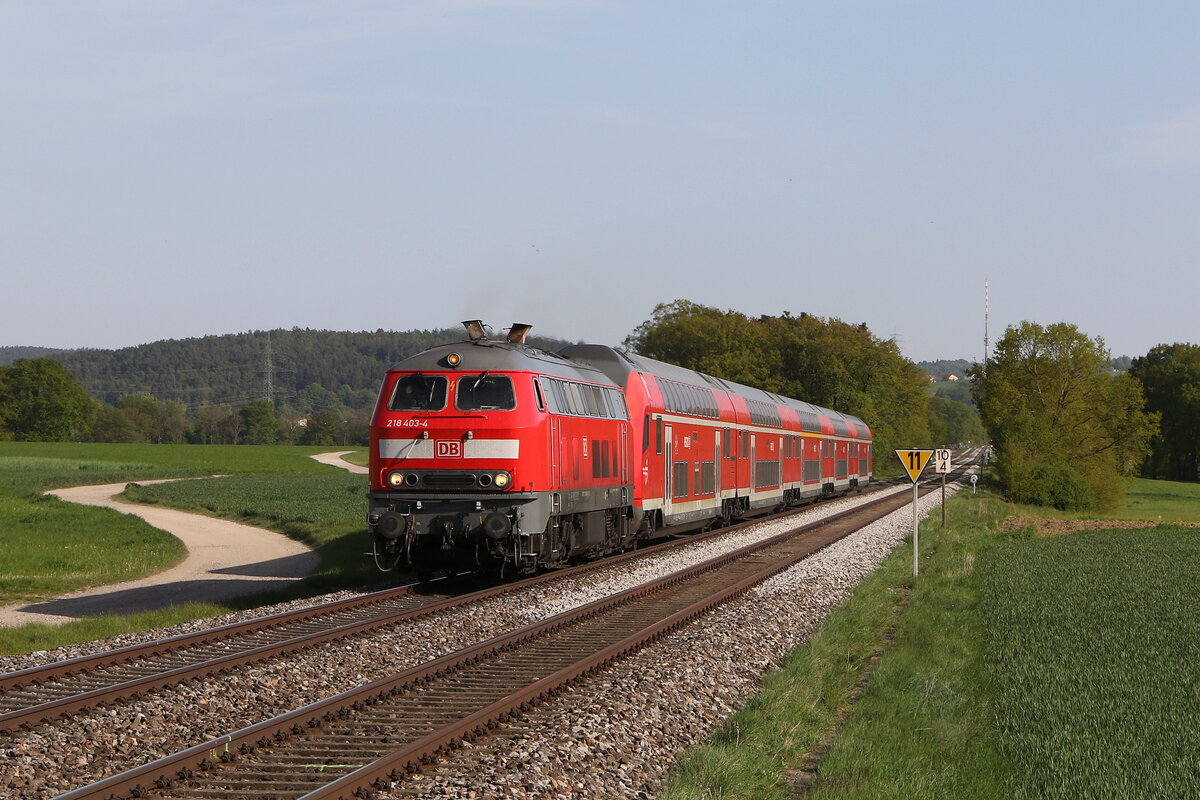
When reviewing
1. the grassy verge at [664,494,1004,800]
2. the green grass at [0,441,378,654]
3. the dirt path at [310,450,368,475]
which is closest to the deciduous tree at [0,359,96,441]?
the dirt path at [310,450,368,475]

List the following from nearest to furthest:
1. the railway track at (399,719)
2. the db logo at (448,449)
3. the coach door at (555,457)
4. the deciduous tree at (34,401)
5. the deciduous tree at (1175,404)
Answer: the railway track at (399,719) → the db logo at (448,449) → the coach door at (555,457) → the deciduous tree at (1175,404) → the deciduous tree at (34,401)

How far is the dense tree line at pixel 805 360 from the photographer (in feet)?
296

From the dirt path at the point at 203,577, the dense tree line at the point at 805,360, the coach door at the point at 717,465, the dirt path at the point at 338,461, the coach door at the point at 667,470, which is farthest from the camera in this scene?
the dirt path at the point at 338,461

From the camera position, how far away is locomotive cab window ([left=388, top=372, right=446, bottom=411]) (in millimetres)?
17891

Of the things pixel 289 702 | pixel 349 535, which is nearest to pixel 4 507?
pixel 349 535

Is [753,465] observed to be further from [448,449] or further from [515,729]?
[515,729]

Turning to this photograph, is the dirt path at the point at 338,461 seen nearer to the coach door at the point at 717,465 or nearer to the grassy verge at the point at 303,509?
the grassy verge at the point at 303,509

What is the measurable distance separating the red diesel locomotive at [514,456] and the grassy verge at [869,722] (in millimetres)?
4930

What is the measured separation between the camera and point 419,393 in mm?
18016

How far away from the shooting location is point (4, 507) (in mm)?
45375

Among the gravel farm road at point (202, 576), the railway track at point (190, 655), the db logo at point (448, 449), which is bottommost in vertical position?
the gravel farm road at point (202, 576)

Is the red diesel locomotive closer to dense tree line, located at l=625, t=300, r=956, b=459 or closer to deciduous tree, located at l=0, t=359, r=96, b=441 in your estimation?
dense tree line, located at l=625, t=300, r=956, b=459

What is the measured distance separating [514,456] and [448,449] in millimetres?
1036

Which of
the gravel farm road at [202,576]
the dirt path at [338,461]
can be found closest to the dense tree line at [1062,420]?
the gravel farm road at [202,576]
